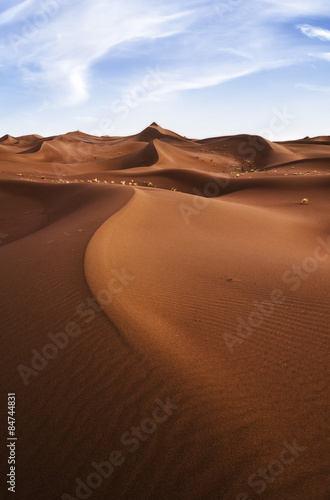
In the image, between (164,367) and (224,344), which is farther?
(224,344)

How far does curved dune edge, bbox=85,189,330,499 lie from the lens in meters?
1.94

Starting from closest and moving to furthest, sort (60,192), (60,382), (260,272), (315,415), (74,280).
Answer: (315,415)
(60,382)
(74,280)
(260,272)
(60,192)

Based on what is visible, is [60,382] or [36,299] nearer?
[60,382]

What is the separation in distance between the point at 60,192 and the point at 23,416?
38.1 ft

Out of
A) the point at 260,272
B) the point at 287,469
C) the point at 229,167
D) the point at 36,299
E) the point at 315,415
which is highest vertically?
the point at 36,299

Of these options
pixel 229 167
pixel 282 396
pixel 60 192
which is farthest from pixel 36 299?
pixel 229 167

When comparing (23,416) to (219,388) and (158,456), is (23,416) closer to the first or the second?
(158,456)

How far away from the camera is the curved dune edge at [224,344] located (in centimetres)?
194

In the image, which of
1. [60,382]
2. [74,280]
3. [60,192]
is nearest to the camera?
[60,382]

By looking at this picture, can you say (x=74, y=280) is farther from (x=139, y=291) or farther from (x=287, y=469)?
(x=287, y=469)

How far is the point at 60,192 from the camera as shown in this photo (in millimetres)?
12859

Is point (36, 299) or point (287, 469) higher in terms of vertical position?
point (36, 299)

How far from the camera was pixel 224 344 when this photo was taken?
9.59ft

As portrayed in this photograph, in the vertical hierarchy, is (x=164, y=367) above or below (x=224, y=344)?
above
